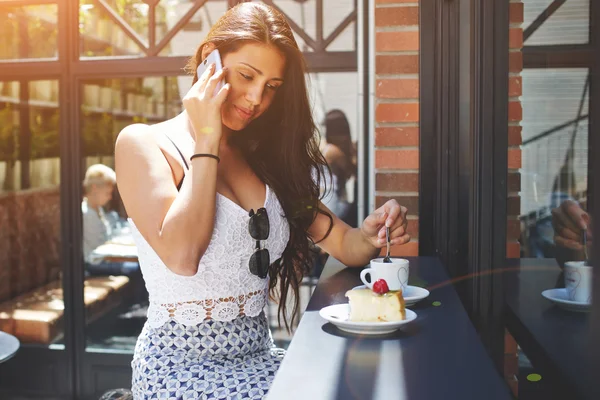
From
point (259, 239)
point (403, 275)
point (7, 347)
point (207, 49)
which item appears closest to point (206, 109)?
point (207, 49)

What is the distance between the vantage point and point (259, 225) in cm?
180

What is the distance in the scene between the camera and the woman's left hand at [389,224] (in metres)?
1.84

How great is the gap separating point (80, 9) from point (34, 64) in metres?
0.39

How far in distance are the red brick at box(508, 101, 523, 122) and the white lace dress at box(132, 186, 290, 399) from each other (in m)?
0.77

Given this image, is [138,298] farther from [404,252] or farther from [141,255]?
[141,255]

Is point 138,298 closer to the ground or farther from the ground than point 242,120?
closer to the ground

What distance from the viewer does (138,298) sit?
3.80 metres

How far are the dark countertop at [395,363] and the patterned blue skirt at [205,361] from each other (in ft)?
0.95

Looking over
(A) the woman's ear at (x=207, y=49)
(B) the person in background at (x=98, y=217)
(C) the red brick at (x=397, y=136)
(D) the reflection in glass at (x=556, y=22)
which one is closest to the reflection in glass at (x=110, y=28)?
(B) the person in background at (x=98, y=217)

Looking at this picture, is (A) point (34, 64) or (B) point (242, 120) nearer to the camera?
(B) point (242, 120)

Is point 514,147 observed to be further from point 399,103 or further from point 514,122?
point 399,103

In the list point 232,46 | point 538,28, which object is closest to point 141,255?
point 232,46

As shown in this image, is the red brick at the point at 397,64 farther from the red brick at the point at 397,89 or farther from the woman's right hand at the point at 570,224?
the woman's right hand at the point at 570,224

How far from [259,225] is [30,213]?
2364 millimetres
